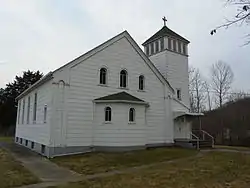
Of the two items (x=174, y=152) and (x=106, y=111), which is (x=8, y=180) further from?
(x=174, y=152)

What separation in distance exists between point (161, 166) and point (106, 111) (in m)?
7.20

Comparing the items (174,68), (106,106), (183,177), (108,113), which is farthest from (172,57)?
(183,177)

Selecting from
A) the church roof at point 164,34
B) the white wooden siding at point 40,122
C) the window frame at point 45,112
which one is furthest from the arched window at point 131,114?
the church roof at point 164,34

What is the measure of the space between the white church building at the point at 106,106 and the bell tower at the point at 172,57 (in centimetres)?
97

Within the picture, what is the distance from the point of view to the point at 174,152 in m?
19.9

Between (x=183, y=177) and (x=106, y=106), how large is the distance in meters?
9.88

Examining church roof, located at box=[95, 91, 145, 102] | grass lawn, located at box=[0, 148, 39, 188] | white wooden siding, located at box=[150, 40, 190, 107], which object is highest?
white wooden siding, located at box=[150, 40, 190, 107]

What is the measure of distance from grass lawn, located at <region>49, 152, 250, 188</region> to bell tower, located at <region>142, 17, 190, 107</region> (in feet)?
43.1

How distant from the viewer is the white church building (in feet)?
63.3

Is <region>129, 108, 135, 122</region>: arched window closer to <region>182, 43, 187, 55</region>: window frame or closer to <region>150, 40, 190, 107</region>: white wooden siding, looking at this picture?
<region>150, 40, 190, 107</region>: white wooden siding

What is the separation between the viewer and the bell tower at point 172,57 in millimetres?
26984

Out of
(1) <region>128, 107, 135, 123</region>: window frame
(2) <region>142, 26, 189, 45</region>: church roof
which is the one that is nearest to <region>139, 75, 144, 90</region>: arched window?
(1) <region>128, 107, 135, 123</region>: window frame

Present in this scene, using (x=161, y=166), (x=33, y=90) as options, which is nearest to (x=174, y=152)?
(x=161, y=166)

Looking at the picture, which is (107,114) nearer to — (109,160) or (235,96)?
(109,160)
